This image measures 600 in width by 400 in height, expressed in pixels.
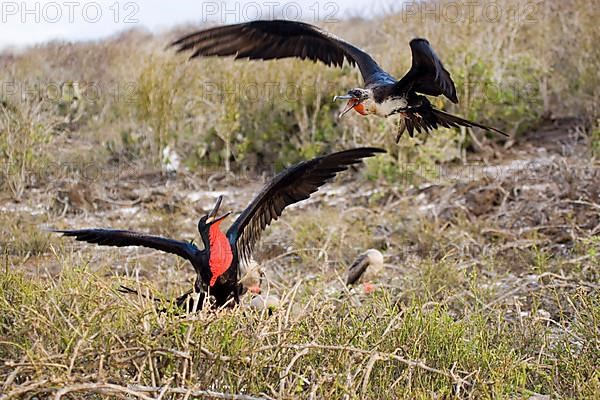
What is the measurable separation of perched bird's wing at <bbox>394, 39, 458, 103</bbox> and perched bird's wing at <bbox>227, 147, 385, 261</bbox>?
27 centimetres

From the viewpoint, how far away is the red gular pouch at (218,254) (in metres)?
2.78

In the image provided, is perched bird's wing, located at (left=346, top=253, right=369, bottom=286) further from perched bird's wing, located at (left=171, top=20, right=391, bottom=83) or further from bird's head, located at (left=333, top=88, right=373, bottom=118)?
bird's head, located at (left=333, top=88, right=373, bottom=118)

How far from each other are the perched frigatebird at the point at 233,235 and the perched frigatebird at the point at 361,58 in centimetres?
19

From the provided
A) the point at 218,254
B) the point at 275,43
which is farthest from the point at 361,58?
the point at 218,254

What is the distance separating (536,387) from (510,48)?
5374mm

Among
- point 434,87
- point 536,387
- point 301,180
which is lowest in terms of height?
point 536,387

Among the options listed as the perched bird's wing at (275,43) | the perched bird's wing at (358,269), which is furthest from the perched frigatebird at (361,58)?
the perched bird's wing at (358,269)

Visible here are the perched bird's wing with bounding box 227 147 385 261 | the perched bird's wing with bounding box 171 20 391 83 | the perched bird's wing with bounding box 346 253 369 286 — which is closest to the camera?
the perched bird's wing with bounding box 227 147 385 261

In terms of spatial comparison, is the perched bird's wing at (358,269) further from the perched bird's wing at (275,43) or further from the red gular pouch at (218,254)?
the red gular pouch at (218,254)

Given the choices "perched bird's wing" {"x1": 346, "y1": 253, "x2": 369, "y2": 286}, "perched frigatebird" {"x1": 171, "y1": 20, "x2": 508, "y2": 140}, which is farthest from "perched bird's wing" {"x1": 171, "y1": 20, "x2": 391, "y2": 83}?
"perched bird's wing" {"x1": 346, "y1": 253, "x2": 369, "y2": 286}

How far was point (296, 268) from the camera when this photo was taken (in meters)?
4.71

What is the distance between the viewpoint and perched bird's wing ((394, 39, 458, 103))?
8.13ft

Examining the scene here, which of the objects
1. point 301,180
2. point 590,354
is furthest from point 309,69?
point 590,354

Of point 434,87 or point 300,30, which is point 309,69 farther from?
point 434,87
